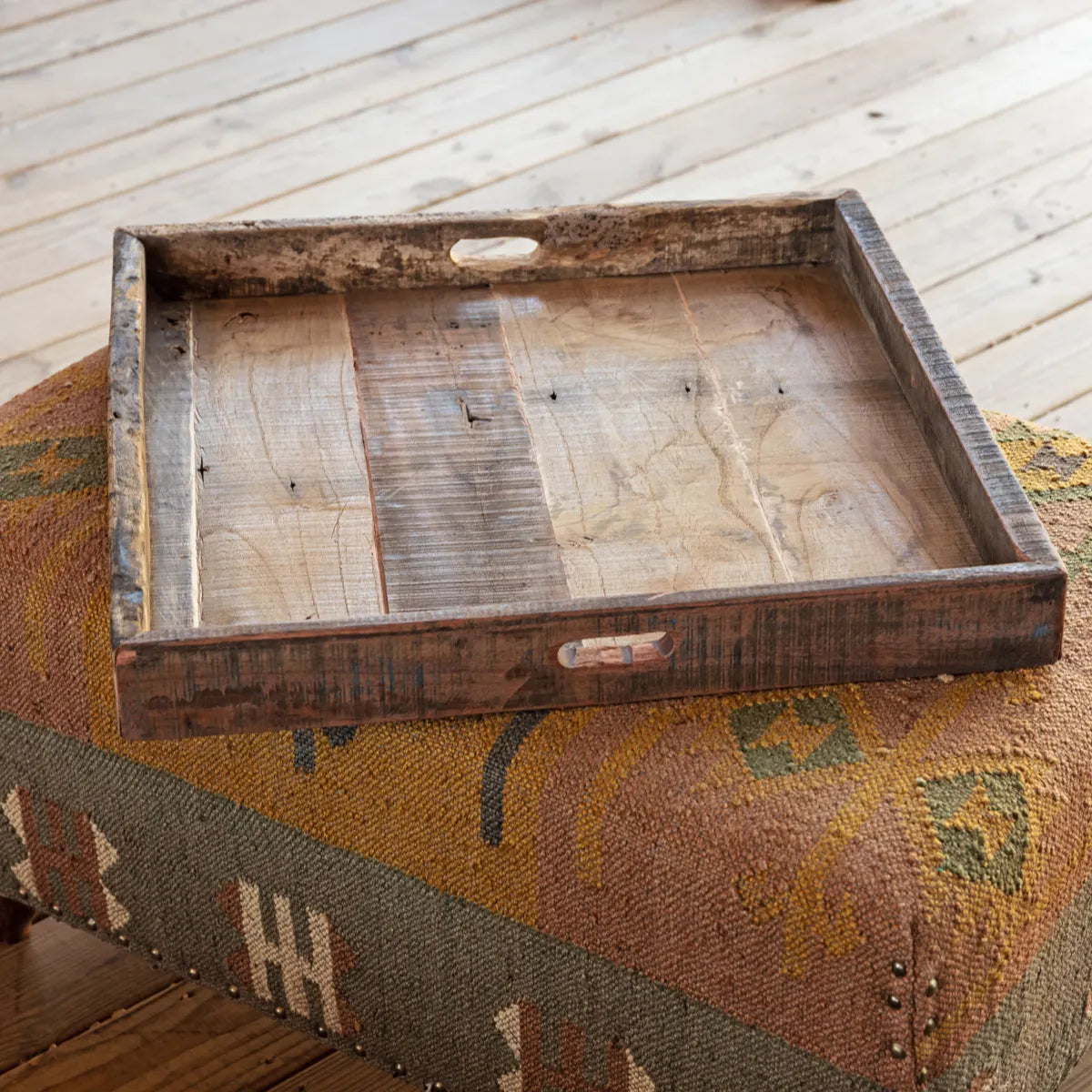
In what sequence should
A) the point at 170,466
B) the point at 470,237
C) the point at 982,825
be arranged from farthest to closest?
the point at 470,237, the point at 170,466, the point at 982,825

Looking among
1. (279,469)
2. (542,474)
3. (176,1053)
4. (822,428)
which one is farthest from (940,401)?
(176,1053)

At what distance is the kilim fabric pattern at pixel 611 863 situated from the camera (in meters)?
0.69

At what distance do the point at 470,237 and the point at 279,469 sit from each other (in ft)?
0.74

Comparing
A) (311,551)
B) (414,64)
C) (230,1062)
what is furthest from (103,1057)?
(414,64)

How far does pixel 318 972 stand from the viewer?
0.85 m

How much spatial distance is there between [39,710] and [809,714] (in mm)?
401

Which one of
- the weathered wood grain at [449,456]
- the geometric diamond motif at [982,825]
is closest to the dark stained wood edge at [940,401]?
the geometric diamond motif at [982,825]

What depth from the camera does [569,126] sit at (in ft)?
6.80

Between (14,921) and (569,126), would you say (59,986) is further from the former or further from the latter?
(569,126)

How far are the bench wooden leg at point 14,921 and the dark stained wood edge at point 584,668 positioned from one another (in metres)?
0.37

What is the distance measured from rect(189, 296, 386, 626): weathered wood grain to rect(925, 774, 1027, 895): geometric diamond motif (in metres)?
0.27

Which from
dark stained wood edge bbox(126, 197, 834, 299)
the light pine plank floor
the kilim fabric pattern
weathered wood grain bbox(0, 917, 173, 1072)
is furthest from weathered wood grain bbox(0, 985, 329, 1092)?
the light pine plank floor

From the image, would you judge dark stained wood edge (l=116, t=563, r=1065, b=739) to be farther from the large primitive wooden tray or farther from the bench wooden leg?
the bench wooden leg

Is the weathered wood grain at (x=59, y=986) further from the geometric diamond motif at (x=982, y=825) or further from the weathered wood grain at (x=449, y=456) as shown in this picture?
the geometric diamond motif at (x=982, y=825)
